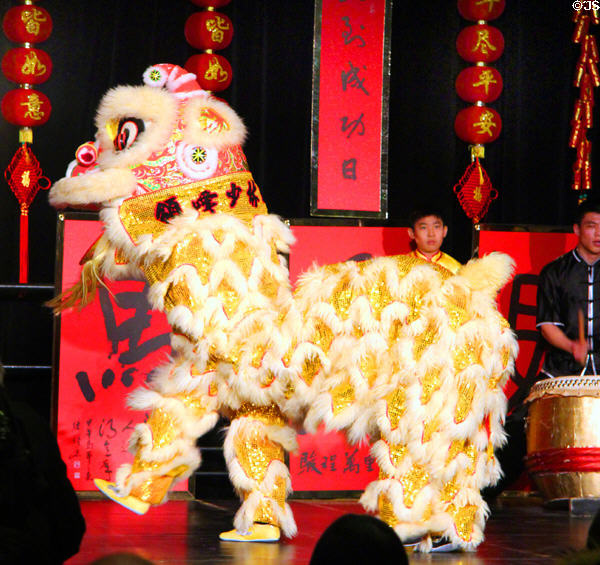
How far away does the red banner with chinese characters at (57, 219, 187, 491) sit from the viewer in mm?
4273

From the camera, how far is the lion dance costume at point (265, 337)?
9.42 ft

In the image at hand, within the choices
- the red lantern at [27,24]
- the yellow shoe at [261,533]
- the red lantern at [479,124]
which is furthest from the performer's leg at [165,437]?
the red lantern at [479,124]

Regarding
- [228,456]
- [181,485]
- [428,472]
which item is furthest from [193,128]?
[181,485]

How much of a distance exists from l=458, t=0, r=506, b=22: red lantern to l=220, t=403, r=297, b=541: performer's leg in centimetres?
263

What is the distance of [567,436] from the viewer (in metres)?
3.80

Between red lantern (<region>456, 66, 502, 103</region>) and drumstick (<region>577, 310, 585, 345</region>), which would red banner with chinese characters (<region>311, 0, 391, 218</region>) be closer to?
red lantern (<region>456, 66, 502, 103</region>)

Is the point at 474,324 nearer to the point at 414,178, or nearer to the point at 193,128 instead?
the point at 193,128

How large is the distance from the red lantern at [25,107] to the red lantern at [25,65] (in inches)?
2.3

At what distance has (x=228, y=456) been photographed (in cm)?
306

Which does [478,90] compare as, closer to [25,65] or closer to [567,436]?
[567,436]

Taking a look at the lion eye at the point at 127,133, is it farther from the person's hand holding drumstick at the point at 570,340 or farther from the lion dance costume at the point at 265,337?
the person's hand holding drumstick at the point at 570,340

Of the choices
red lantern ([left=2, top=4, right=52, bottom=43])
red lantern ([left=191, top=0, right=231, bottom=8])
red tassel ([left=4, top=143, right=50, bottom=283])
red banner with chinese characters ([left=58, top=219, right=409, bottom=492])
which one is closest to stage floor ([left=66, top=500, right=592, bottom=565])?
red banner with chinese characters ([left=58, top=219, right=409, bottom=492])

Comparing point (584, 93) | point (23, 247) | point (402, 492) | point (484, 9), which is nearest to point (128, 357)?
point (23, 247)

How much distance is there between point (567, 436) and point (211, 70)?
2311 millimetres
